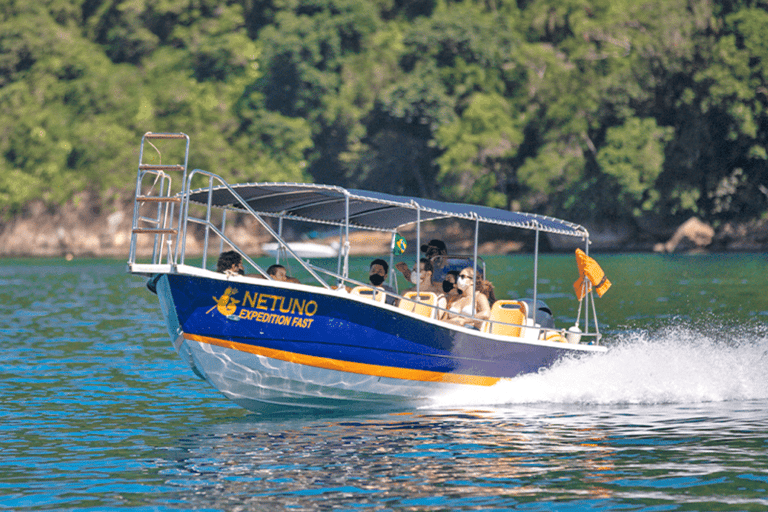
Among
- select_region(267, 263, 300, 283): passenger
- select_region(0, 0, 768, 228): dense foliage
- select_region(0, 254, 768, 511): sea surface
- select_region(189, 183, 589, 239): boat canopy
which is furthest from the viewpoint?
select_region(0, 0, 768, 228): dense foliage

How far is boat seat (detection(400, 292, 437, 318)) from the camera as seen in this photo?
12.6 m

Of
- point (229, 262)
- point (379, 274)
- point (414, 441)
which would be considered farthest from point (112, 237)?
point (414, 441)

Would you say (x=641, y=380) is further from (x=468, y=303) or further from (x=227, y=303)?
(x=227, y=303)

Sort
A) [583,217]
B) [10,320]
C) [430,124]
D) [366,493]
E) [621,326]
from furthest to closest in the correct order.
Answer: [430,124] → [583,217] → [10,320] → [621,326] → [366,493]

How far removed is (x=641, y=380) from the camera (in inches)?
540

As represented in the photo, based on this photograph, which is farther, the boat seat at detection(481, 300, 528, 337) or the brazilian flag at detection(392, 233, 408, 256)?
the brazilian flag at detection(392, 233, 408, 256)

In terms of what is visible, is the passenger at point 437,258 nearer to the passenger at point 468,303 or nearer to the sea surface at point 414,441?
the passenger at point 468,303

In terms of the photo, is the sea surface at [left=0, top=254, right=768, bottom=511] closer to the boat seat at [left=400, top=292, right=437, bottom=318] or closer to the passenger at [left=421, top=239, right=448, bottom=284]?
the boat seat at [left=400, top=292, right=437, bottom=318]

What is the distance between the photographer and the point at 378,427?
11.6m

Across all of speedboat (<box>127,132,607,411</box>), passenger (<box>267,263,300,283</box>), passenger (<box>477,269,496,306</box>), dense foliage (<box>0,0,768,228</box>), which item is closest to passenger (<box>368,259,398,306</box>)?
speedboat (<box>127,132,607,411</box>)

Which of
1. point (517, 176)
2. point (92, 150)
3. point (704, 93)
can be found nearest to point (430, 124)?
point (517, 176)

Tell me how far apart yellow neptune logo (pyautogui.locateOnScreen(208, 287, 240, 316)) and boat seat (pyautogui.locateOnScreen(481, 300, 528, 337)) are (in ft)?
10.9

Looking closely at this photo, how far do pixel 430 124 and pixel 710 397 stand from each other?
59.1 metres

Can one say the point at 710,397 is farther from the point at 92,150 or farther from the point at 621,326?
the point at 92,150
